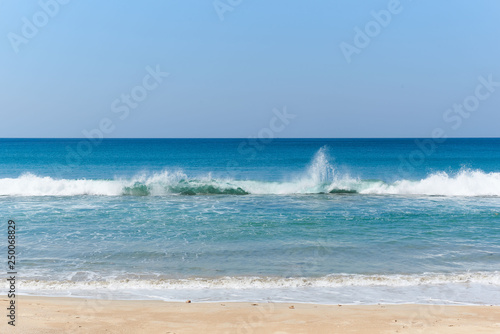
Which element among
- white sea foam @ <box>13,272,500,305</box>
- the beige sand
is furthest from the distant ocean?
the beige sand

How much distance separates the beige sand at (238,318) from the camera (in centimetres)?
670

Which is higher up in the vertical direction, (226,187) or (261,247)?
(226,187)

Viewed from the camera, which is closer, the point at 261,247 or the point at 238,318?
the point at 238,318

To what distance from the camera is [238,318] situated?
716 cm

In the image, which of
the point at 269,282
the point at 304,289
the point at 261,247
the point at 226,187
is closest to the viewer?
the point at 304,289

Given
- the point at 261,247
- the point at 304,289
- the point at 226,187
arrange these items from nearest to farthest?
1. the point at 304,289
2. the point at 261,247
3. the point at 226,187

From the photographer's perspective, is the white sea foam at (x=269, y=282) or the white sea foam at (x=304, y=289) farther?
the white sea foam at (x=269, y=282)

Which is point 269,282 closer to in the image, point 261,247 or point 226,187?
point 261,247

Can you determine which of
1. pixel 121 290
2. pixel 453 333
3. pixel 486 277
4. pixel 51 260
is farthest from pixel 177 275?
pixel 486 277

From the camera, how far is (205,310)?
754 centimetres

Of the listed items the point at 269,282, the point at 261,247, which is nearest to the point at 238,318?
the point at 269,282

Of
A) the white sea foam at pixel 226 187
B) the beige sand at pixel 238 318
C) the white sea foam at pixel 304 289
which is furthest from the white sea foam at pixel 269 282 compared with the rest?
the white sea foam at pixel 226 187

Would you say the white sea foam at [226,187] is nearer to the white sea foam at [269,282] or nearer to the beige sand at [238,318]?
the white sea foam at [269,282]

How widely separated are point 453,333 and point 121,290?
611 cm
